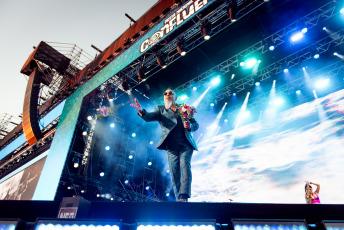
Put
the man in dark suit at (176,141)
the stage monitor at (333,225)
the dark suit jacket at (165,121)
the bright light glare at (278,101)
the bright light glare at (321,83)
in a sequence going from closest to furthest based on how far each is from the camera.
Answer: the stage monitor at (333,225)
the man in dark suit at (176,141)
the dark suit jacket at (165,121)
the bright light glare at (321,83)
the bright light glare at (278,101)

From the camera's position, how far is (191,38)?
6527 mm

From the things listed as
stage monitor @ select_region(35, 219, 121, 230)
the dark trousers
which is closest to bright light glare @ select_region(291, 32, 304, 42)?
the dark trousers

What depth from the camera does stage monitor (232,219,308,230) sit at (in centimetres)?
149

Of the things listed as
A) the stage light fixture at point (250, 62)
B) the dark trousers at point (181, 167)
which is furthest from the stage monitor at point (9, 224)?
the stage light fixture at point (250, 62)

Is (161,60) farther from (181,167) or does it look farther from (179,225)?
(179,225)

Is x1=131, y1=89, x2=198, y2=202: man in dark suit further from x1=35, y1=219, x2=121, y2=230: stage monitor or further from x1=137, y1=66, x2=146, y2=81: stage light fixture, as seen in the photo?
x1=137, y1=66, x2=146, y2=81: stage light fixture

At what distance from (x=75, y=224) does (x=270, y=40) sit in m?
7.10

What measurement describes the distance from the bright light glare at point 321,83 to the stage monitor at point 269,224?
23.6ft

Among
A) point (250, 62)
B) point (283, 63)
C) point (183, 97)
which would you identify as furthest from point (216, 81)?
point (283, 63)

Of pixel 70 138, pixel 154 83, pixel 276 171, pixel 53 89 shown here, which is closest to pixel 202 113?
pixel 154 83

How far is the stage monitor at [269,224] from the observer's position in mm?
1489

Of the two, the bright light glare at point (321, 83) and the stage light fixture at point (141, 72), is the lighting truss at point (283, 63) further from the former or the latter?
the stage light fixture at point (141, 72)

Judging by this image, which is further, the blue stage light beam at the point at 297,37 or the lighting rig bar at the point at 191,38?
the blue stage light beam at the point at 297,37

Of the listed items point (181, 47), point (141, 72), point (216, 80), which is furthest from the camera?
point (216, 80)
